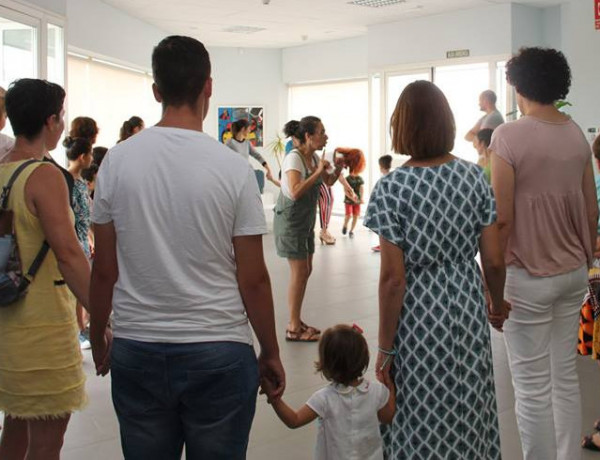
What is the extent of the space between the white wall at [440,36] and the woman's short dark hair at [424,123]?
34.0ft

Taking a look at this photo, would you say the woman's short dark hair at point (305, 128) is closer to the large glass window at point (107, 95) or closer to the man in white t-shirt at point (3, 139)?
the man in white t-shirt at point (3, 139)

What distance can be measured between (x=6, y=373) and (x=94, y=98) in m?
10.1

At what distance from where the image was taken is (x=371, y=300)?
6.73m

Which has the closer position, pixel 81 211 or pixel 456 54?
pixel 81 211

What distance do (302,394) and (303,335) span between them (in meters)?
1.18

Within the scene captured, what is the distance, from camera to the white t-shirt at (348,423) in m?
2.25

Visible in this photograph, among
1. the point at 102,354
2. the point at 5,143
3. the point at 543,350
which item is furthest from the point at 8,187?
the point at 543,350

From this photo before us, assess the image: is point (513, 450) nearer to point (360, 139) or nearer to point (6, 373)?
point (6, 373)

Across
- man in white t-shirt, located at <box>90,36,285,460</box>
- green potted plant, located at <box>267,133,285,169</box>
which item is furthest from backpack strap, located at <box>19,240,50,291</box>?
green potted plant, located at <box>267,133,285,169</box>

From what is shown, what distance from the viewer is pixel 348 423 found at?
227 centimetres

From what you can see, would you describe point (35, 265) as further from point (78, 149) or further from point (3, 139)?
point (78, 149)

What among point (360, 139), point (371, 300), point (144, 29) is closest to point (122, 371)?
point (371, 300)

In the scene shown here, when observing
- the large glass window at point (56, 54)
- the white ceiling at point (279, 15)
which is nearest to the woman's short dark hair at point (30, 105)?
the large glass window at point (56, 54)

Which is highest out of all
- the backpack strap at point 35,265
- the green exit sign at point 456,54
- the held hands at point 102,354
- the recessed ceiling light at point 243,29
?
the recessed ceiling light at point 243,29
